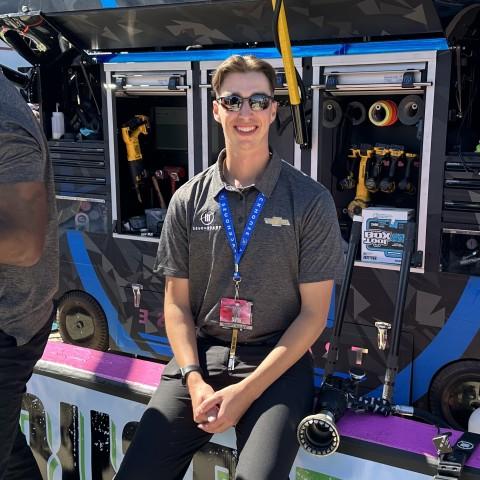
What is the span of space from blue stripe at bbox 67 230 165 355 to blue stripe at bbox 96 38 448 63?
1.33 metres

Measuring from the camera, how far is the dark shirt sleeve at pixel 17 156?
1.46 m

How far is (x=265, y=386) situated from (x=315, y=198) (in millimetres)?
586

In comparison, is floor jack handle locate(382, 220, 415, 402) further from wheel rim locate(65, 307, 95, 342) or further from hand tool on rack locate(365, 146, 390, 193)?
wheel rim locate(65, 307, 95, 342)

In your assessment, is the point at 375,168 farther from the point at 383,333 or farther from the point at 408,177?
the point at 383,333

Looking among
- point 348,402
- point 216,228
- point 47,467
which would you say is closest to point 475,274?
point 348,402

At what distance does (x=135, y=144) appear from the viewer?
450 cm

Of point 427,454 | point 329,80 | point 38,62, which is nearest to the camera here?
point 427,454

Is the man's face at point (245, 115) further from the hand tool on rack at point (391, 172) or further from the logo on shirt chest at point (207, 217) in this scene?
the hand tool on rack at point (391, 172)

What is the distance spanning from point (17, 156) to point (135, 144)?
10.1 feet

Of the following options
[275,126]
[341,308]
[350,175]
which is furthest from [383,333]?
[275,126]

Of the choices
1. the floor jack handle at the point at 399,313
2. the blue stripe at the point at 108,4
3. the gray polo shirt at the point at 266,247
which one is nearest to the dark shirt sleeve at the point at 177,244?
the gray polo shirt at the point at 266,247

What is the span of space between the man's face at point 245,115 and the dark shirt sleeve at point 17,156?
0.70m

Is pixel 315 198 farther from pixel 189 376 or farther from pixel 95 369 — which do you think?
pixel 95 369

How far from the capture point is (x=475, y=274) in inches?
130
